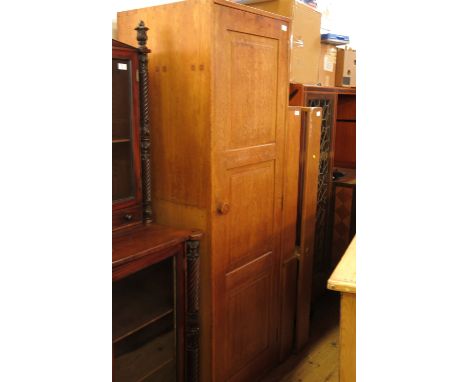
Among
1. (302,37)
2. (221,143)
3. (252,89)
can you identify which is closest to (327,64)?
(302,37)

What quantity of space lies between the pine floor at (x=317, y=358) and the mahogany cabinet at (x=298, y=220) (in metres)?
0.07

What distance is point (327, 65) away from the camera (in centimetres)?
326

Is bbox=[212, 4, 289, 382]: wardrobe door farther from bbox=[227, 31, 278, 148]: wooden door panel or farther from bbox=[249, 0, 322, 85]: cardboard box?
bbox=[249, 0, 322, 85]: cardboard box

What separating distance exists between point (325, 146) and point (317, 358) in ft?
4.38

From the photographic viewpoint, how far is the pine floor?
2.50 m

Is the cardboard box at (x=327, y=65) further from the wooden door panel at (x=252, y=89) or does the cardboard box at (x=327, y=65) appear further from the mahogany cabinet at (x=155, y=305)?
the mahogany cabinet at (x=155, y=305)

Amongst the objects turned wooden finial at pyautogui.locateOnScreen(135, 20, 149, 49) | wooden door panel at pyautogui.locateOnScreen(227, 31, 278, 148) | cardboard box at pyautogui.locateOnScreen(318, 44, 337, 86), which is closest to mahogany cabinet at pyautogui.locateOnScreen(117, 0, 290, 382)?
wooden door panel at pyautogui.locateOnScreen(227, 31, 278, 148)

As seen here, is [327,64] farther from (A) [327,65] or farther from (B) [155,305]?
(B) [155,305]

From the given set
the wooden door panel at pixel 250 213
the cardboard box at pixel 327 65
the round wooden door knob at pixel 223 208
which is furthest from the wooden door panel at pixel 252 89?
the cardboard box at pixel 327 65

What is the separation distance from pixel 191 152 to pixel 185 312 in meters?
Result: 0.66

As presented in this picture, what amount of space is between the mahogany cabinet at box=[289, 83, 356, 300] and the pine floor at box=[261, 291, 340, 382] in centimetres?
20
